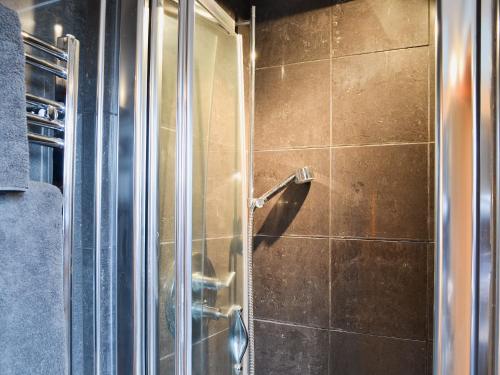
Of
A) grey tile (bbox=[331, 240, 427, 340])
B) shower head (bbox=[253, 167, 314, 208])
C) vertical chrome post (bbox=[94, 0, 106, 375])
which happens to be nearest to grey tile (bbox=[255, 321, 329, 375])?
grey tile (bbox=[331, 240, 427, 340])

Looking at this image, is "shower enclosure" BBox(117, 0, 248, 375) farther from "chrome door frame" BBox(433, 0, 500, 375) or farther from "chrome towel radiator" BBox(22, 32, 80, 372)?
"chrome door frame" BBox(433, 0, 500, 375)

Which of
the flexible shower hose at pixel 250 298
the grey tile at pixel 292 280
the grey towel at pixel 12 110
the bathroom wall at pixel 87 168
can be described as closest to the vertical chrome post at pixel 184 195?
the bathroom wall at pixel 87 168

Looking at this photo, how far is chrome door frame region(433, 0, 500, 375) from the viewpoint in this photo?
35 cm

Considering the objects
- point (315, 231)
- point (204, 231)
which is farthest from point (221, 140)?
point (315, 231)

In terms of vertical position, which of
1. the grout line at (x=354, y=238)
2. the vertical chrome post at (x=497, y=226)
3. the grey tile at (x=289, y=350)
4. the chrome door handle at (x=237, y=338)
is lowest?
the grey tile at (x=289, y=350)

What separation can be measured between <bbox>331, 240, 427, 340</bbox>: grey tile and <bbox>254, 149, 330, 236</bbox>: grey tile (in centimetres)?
13

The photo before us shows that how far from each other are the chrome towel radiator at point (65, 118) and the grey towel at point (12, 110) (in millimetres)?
78

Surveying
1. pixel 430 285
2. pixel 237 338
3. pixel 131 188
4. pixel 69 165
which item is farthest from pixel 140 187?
pixel 430 285

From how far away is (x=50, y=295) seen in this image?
563mm

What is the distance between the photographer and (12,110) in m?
0.52

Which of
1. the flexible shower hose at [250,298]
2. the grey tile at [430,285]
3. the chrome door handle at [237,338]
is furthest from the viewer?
the flexible shower hose at [250,298]

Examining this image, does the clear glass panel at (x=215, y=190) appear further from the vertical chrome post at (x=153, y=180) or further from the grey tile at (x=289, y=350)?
the grey tile at (x=289, y=350)

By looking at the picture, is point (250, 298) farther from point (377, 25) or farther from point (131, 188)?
point (377, 25)

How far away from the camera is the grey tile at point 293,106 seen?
A: 1411mm
